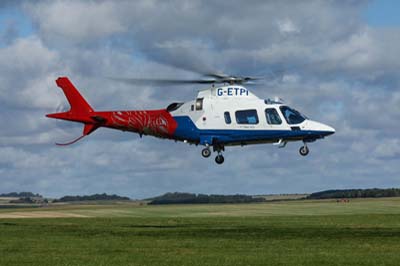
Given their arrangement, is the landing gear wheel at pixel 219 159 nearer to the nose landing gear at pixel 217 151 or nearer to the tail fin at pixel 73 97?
the nose landing gear at pixel 217 151

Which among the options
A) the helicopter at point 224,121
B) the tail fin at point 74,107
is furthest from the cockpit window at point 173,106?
the tail fin at point 74,107

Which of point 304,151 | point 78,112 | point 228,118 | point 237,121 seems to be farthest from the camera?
point 78,112

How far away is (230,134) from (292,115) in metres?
4.52

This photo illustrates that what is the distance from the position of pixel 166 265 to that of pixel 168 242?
1882 centimetres

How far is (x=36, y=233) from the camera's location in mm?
84625

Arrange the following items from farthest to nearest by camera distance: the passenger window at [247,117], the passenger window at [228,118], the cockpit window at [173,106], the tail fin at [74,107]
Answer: the tail fin at [74,107] < the cockpit window at [173,106] < the passenger window at [228,118] < the passenger window at [247,117]

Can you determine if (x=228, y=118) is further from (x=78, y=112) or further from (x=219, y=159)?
(x=78, y=112)

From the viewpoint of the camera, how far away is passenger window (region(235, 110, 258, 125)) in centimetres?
6103

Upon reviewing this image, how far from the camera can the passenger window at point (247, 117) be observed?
61031 millimetres

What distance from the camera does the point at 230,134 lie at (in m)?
61.5

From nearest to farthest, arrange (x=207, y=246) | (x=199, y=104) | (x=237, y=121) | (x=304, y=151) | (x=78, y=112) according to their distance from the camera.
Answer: (x=304, y=151) < (x=237, y=121) < (x=199, y=104) < (x=207, y=246) < (x=78, y=112)

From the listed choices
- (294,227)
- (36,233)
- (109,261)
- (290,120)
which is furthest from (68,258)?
(294,227)

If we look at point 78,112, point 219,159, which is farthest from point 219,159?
point 78,112

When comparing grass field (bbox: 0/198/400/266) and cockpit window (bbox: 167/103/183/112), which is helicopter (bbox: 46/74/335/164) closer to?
cockpit window (bbox: 167/103/183/112)
